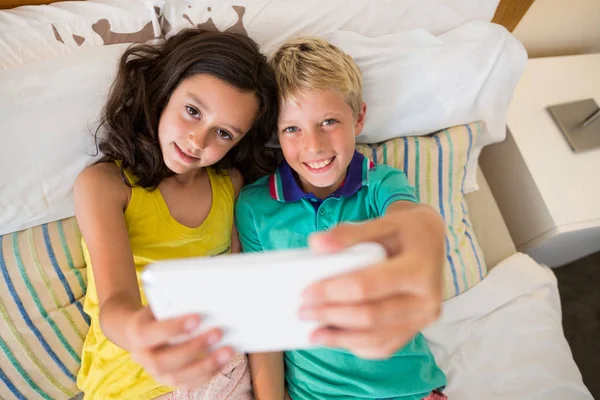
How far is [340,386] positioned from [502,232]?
735 millimetres

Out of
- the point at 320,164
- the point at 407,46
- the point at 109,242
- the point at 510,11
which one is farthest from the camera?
the point at 510,11

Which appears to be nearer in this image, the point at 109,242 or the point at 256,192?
the point at 109,242

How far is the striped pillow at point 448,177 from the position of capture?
1.11 m

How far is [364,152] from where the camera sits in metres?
1.10

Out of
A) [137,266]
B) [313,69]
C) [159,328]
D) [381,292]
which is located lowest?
[137,266]

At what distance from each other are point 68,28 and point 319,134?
1.92 feet

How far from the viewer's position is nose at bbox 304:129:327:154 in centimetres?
85

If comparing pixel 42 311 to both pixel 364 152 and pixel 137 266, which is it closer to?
pixel 137 266

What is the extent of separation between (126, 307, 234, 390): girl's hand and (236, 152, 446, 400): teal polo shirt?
0.44 meters

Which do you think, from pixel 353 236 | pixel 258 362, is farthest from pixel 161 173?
pixel 353 236

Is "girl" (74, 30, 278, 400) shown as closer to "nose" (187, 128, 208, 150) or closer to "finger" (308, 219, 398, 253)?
"nose" (187, 128, 208, 150)

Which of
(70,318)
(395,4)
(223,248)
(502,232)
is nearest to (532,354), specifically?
(502,232)

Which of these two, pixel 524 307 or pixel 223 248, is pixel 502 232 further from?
pixel 223 248

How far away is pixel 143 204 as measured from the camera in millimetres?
881
